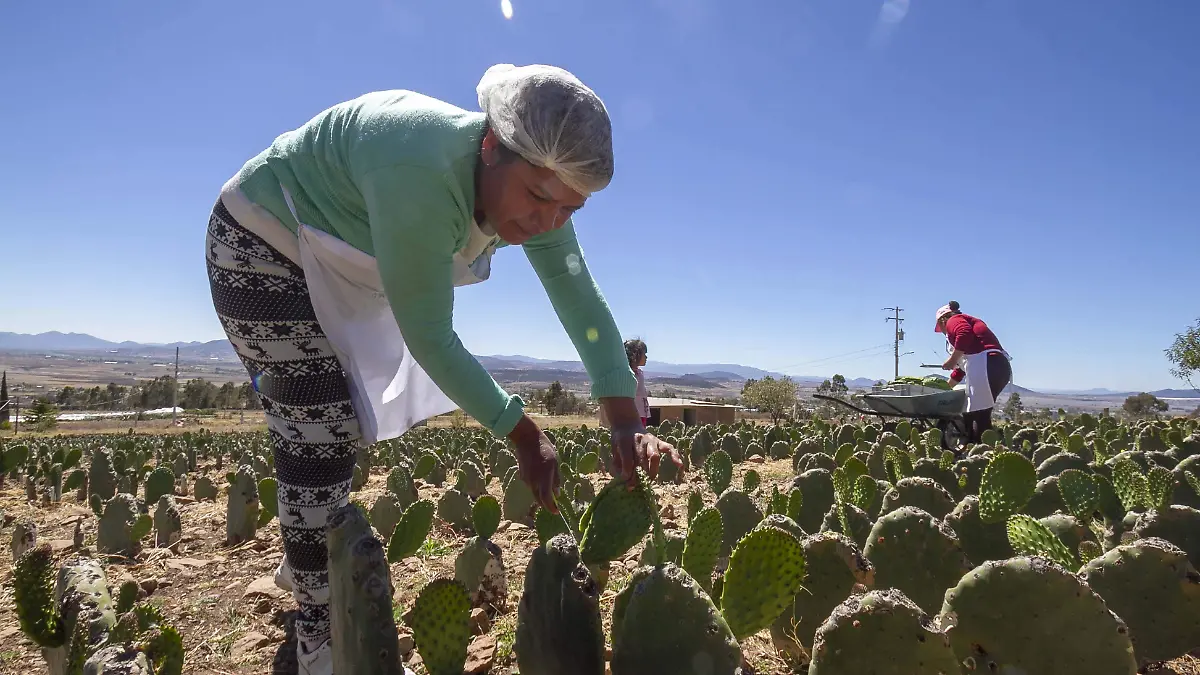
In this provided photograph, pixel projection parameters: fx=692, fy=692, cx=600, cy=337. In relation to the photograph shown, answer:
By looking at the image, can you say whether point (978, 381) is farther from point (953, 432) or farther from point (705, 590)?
point (705, 590)

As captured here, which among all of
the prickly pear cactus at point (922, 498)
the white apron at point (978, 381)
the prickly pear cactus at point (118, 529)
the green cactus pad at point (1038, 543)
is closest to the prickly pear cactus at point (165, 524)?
the prickly pear cactus at point (118, 529)

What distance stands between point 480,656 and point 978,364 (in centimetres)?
467

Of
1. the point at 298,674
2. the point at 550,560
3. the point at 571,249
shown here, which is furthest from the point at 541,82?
the point at 298,674

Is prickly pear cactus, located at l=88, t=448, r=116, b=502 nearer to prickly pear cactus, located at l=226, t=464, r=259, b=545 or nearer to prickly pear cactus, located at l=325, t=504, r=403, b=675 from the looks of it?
prickly pear cactus, located at l=226, t=464, r=259, b=545

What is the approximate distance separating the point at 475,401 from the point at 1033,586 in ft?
3.33

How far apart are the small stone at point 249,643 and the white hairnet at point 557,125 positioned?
149 centimetres

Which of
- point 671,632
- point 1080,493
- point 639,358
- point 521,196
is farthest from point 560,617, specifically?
point 639,358

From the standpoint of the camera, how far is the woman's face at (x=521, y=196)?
1274 millimetres

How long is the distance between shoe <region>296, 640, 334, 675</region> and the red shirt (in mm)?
5071

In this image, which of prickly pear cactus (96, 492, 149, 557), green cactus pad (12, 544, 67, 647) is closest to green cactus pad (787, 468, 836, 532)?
green cactus pad (12, 544, 67, 647)

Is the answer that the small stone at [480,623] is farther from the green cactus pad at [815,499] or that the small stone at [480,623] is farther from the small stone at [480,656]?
the green cactus pad at [815,499]

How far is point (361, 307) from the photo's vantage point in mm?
1647

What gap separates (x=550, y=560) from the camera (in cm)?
125

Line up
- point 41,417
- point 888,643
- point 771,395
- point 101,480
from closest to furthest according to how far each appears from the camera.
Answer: point 888,643 → point 101,480 → point 41,417 → point 771,395
